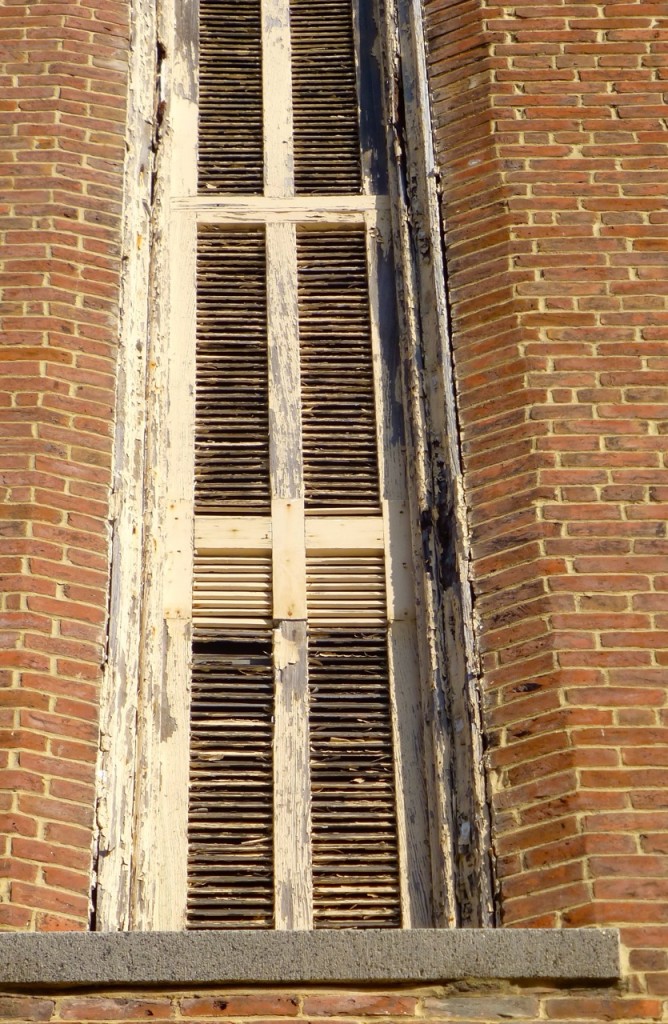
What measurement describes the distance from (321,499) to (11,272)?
4.81 ft

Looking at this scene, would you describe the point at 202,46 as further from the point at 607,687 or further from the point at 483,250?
the point at 607,687

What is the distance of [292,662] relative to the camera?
6195 millimetres

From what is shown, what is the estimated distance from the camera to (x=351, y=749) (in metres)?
6.01

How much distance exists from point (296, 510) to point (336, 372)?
0.68 meters

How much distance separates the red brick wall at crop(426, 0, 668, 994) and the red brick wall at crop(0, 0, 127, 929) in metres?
1.34

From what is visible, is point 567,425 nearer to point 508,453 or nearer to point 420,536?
point 508,453

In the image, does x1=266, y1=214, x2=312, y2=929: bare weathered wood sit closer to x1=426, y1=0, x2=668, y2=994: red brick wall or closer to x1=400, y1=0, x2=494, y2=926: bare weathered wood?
x1=400, y1=0, x2=494, y2=926: bare weathered wood

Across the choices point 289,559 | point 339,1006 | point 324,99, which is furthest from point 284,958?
point 324,99

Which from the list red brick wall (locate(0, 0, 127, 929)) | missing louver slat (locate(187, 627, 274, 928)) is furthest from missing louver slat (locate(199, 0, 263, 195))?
missing louver slat (locate(187, 627, 274, 928))

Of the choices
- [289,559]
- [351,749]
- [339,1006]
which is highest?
[289,559]

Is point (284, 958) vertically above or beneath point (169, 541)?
beneath

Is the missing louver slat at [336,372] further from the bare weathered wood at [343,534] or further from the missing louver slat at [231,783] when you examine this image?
the missing louver slat at [231,783]

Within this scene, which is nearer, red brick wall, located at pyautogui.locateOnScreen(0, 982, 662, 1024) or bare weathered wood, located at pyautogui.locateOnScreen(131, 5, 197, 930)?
red brick wall, located at pyautogui.locateOnScreen(0, 982, 662, 1024)

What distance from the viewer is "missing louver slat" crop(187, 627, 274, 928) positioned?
18.7 feet
